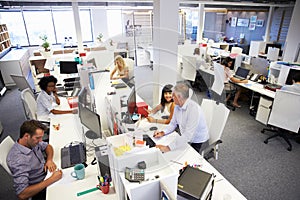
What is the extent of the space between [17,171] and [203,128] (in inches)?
67.3

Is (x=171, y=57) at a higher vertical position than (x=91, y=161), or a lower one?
higher

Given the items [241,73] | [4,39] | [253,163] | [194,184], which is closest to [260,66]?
[241,73]

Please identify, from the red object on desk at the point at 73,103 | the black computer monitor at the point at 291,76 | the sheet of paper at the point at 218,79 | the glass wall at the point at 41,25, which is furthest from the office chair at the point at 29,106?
the glass wall at the point at 41,25

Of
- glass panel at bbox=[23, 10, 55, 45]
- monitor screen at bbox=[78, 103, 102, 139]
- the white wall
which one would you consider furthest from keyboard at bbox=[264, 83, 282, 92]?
glass panel at bbox=[23, 10, 55, 45]

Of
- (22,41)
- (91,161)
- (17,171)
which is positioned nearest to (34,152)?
(17,171)

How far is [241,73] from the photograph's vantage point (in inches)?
171

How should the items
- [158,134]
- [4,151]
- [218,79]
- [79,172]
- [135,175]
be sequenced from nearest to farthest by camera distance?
[135,175] → [79,172] → [4,151] → [158,134] → [218,79]

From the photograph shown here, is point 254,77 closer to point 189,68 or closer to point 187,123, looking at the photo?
point 189,68

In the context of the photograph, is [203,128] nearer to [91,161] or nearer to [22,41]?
[91,161]

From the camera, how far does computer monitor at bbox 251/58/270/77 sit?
4.09 m

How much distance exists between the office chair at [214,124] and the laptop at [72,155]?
1.19 meters

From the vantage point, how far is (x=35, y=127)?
1.69 meters

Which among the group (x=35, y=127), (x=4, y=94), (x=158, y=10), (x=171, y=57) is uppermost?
(x=158, y=10)

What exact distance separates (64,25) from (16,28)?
1.71 metres
